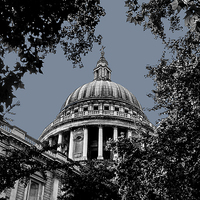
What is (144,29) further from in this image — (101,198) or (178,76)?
(101,198)

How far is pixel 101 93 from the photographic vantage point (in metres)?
61.6

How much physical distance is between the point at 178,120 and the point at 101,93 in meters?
48.8

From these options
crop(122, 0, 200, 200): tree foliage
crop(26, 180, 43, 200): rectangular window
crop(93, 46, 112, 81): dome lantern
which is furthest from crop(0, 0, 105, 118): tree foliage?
crop(93, 46, 112, 81): dome lantern

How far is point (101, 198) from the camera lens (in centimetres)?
2075

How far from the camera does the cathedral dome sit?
6091 cm

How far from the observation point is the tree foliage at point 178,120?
11.7 meters

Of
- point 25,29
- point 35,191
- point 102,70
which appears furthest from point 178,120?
point 102,70

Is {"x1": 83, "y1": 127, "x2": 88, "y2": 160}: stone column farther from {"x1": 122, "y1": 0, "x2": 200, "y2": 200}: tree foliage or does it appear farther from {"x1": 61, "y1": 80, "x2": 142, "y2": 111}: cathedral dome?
{"x1": 122, "y1": 0, "x2": 200, "y2": 200}: tree foliage

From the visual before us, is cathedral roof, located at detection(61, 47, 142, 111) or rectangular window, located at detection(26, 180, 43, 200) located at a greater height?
cathedral roof, located at detection(61, 47, 142, 111)

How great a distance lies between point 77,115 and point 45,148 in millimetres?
39417

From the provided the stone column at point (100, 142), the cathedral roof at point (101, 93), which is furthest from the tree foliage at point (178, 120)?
the cathedral roof at point (101, 93)

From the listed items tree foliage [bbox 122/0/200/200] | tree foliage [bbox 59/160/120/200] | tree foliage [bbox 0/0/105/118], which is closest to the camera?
tree foliage [bbox 0/0/105/118]

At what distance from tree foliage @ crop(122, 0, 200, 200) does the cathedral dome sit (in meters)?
46.2

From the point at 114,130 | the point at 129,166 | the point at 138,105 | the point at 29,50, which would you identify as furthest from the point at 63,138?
the point at 29,50
